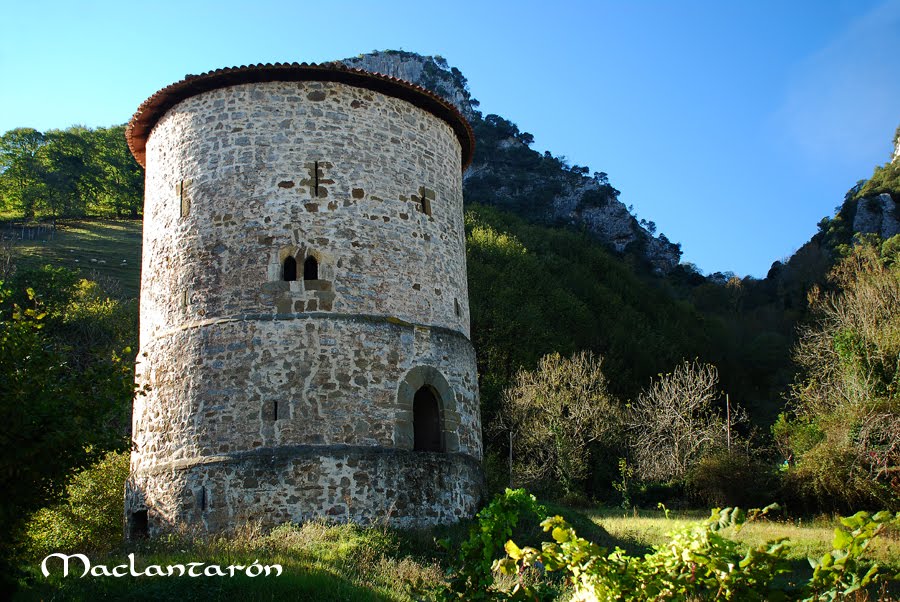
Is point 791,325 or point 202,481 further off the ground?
point 791,325

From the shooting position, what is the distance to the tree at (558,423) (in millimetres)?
28891

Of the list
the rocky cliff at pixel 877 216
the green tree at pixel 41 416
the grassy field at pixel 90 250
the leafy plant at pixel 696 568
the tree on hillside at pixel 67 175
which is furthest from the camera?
the tree on hillside at pixel 67 175

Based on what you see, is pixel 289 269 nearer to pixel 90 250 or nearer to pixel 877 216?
pixel 90 250

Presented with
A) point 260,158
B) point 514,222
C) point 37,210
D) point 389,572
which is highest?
point 37,210

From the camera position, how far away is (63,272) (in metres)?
38.9

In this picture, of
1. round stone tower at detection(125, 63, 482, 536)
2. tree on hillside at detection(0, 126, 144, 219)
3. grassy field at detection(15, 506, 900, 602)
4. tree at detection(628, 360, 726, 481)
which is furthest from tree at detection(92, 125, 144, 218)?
grassy field at detection(15, 506, 900, 602)

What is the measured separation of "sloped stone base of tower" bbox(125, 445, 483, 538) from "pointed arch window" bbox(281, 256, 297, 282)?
8.76 feet

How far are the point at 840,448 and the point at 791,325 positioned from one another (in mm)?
28255

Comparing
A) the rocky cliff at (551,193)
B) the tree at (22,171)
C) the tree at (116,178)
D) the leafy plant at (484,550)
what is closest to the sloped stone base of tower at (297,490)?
the leafy plant at (484,550)

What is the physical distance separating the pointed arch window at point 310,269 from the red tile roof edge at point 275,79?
3.18 m

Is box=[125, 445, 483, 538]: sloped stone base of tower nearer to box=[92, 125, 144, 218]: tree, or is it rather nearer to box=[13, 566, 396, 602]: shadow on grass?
box=[13, 566, 396, 602]: shadow on grass

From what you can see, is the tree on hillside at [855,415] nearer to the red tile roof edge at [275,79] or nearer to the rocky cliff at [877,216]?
the red tile roof edge at [275,79]

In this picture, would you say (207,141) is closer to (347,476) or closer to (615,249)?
(347,476)

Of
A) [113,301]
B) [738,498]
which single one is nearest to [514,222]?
[113,301]
